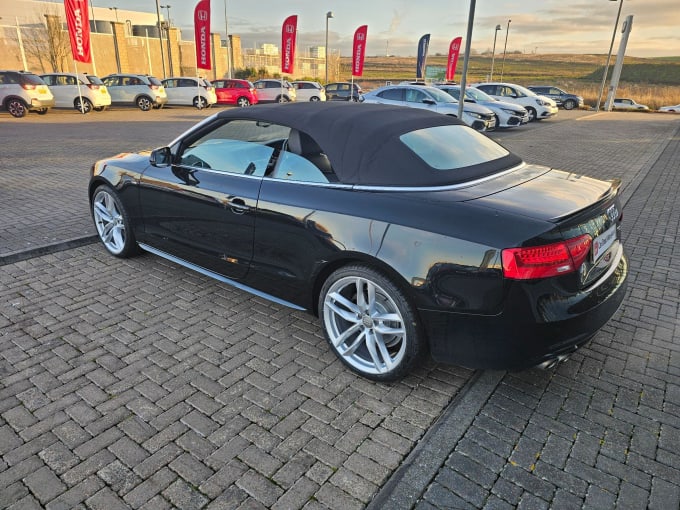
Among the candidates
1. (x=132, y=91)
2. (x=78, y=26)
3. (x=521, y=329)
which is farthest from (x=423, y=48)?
(x=521, y=329)

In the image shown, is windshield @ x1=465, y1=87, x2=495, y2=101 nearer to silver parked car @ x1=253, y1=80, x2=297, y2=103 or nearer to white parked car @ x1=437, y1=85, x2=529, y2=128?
white parked car @ x1=437, y1=85, x2=529, y2=128

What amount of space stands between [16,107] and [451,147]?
20786mm

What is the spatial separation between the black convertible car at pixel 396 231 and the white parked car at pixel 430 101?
1243cm

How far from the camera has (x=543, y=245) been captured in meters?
2.40

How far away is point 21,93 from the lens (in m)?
18.2

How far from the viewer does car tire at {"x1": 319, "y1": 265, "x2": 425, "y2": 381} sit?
2.75m

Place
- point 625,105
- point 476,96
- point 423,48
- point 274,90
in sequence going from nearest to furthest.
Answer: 1. point 476,96
2. point 274,90
3. point 423,48
4. point 625,105

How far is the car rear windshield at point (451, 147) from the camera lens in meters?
3.12

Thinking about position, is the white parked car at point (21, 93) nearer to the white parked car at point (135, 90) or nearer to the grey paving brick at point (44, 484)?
the white parked car at point (135, 90)

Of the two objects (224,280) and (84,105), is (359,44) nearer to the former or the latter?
(84,105)

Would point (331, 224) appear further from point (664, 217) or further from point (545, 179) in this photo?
point (664, 217)

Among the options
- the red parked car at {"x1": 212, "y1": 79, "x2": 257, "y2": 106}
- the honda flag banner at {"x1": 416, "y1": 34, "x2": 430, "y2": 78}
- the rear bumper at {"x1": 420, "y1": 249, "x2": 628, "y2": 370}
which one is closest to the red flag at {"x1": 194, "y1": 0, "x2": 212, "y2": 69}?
the red parked car at {"x1": 212, "y1": 79, "x2": 257, "y2": 106}

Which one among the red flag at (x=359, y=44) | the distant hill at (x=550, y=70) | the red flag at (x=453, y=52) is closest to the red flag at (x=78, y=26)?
the red flag at (x=359, y=44)

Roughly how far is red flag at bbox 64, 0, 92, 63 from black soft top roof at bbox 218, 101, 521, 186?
1883cm
